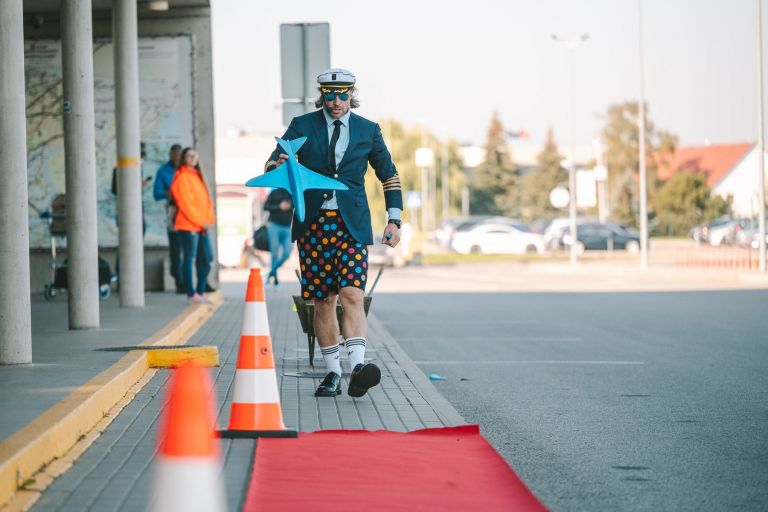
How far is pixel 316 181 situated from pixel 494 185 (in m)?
130

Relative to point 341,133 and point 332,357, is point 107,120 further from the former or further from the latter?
point 332,357

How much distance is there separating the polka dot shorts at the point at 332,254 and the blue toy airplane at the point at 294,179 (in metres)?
0.19

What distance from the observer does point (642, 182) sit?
1438 inches

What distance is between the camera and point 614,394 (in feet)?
30.9

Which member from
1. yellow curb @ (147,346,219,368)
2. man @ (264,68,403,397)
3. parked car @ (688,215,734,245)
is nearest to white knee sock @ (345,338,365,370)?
man @ (264,68,403,397)

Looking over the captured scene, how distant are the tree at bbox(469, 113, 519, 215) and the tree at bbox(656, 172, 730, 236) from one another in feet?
143

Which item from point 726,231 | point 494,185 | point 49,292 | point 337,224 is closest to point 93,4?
point 49,292

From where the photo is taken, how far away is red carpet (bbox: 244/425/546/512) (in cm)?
533

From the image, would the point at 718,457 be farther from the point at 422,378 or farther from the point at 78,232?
the point at 78,232

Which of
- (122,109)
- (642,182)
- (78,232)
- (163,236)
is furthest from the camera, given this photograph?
(642,182)

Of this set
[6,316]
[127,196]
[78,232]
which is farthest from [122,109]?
[6,316]

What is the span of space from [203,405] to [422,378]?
6.04 m

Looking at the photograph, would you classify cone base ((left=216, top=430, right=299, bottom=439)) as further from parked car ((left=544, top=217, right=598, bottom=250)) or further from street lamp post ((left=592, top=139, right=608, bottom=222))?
street lamp post ((left=592, top=139, right=608, bottom=222))

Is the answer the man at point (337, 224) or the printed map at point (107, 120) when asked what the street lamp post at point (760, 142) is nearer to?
the printed map at point (107, 120)
